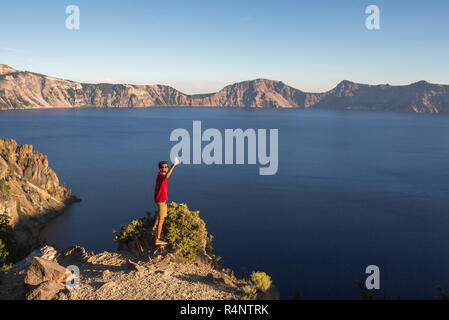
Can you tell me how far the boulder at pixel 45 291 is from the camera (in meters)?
12.3

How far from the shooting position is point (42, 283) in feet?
42.5

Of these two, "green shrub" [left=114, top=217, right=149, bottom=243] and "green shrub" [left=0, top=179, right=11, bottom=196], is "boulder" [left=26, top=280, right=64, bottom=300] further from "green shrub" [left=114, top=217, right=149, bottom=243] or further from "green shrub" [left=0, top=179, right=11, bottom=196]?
"green shrub" [left=0, top=179, right=11, bottom=196]

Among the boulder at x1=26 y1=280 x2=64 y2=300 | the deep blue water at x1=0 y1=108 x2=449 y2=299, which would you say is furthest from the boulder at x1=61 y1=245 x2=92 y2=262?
the deep blue water at x1=0 y1=108 x2=449 y2=299

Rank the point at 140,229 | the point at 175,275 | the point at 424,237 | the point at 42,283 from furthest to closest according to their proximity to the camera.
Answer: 1. the point at 424,237
2. the point at 140,229
3. the point at 175,275
4. the point at 42,283

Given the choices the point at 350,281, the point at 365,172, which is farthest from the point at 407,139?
the point at 350,281

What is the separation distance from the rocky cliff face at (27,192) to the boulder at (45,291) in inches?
2160

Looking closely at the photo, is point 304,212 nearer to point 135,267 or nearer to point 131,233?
point 131,233

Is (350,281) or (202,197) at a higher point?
(202,197)

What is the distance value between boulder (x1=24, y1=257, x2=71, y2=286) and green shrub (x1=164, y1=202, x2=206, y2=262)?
5971 millimetres

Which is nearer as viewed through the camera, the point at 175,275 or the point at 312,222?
the point at 175,275

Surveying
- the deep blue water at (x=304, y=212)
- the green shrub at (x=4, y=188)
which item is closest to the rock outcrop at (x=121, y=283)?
the deep blue water at (x=304, y=212)

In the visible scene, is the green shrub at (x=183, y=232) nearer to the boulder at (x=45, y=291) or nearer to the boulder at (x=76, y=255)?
the boulder at (x=76, y=255)
